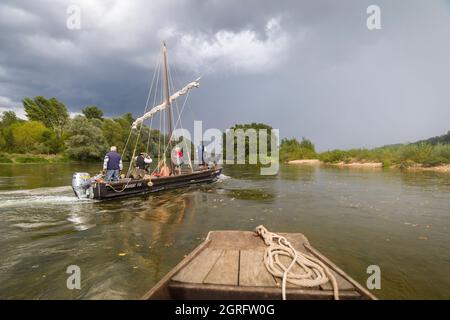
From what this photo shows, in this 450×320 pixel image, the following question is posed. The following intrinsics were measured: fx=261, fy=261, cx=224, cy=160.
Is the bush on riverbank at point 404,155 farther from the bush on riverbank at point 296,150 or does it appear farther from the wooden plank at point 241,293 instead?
the wooden plank at point 241,293

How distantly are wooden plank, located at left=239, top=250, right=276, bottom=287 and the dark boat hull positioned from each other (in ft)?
39.2

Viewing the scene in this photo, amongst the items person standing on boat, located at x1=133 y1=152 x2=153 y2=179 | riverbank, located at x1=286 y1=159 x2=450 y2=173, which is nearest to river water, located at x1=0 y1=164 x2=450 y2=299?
person standing on boat, located at x1=133 y1=152 x2=153 y2=179

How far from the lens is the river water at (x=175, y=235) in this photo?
530 centimetres

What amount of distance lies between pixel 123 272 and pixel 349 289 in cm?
457

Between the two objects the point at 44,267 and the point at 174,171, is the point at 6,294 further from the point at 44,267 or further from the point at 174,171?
the point at 174,171

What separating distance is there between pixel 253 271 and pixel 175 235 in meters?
5.21

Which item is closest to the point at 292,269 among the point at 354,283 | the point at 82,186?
the point at 354,283

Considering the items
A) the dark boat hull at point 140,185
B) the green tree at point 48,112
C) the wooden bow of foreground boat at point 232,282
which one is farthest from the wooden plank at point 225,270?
the green tree at point 48,112

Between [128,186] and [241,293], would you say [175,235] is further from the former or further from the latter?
[128,186]

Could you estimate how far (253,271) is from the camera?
145 inches

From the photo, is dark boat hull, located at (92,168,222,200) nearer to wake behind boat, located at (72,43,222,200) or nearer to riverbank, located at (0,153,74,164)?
wake behind boat, located at (72,43,222,200)

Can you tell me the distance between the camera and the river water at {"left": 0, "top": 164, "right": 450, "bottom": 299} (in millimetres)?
5305
